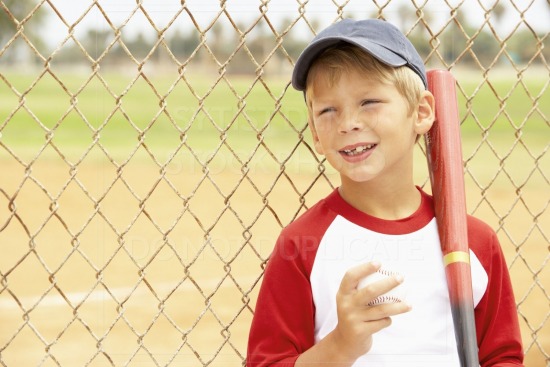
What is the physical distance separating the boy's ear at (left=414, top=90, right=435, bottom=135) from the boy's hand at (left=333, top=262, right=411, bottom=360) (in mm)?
518

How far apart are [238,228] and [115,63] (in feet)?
71.7

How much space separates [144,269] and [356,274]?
3.35 feet

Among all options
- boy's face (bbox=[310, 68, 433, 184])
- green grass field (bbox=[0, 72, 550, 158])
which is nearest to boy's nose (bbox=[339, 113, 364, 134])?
boy's face (bbox=[310, 68, 433, 184])

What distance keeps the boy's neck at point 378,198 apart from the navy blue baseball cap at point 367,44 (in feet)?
0.89

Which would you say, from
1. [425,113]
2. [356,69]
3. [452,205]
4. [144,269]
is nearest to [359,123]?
[356,69]

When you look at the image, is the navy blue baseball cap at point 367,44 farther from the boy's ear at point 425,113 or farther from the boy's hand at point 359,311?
the boy's hand at point 359,311

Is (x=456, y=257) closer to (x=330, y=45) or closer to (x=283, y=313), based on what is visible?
(x=283, y=313)

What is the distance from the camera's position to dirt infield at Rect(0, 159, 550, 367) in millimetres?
2143

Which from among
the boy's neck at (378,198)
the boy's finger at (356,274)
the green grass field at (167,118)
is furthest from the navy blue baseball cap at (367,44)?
the green grass field at (167,118)

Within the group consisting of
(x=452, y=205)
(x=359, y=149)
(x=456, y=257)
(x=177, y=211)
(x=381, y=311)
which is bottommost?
(x=381, y=311)

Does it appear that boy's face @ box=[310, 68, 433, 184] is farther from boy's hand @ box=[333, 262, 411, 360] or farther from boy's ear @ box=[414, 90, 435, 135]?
boy's hand @ box=[333, 262, 411, 360]

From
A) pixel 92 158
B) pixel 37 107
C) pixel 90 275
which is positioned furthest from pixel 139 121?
pixel 90 275

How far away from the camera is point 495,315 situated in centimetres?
166

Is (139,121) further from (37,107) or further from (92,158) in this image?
(92,158)
